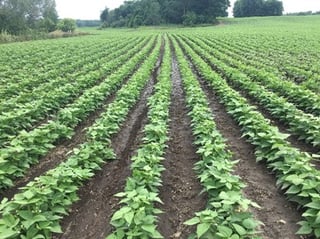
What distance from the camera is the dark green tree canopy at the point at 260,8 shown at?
110 m

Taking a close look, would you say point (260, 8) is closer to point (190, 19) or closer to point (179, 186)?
point (190, 19)

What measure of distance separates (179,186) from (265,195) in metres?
1.24

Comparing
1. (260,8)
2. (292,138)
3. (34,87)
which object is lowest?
(292,138)

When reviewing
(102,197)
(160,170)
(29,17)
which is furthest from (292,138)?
Answer: (29,17)

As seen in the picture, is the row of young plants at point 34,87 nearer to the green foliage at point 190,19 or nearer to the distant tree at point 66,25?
the distant tree at point 66,25

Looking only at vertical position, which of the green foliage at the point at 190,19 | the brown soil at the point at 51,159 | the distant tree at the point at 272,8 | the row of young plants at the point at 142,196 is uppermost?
the distant tree at the point at 272,8

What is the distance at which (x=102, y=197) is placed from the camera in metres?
5.03

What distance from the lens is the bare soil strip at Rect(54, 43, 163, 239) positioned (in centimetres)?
427

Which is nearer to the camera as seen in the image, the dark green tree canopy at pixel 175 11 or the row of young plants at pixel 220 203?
the row of young plants at pixel 220 203

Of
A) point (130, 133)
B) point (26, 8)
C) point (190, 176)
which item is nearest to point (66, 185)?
point (190, 176)

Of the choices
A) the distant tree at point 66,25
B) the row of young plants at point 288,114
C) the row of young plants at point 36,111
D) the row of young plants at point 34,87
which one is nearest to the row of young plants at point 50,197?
the row of young plants at point 36,111

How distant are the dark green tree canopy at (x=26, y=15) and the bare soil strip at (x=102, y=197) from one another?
63.0 meters

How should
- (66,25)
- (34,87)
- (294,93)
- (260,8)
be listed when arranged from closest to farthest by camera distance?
1. (294,93)
2. (34,87)
3. (66,25)
4. (260,8)

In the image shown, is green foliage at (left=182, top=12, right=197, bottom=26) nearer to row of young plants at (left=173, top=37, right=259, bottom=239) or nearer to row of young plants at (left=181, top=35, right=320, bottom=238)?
row of young plants at (left=181, top=35, right=320, bottom=238)
